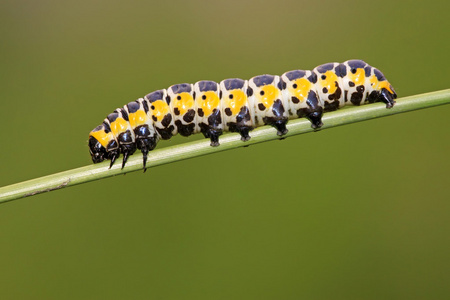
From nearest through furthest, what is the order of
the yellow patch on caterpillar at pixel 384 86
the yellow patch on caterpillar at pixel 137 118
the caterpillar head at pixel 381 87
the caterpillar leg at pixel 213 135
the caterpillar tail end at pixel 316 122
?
the caterpillar leg at pixel 213 135 → the caterpillar tail end at pixel 316 122 → the caterpillar head at pixel 381 87 → the yellow patch on caterpillar at pixel 384 86 → the yellow patch on caterpillar at pixel 137 118

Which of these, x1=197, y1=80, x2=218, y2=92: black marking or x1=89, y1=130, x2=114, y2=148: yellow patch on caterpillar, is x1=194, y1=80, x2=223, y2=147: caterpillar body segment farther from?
x1=89, y1=130, x2=114, y2=148: yellow patch on caterpillar

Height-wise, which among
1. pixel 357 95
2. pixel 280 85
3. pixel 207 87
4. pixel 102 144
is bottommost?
pixel 357 95

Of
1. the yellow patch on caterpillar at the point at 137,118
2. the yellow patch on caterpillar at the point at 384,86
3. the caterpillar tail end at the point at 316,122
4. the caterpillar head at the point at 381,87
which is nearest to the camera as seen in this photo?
the caterpillar tail end at the point at 316,122

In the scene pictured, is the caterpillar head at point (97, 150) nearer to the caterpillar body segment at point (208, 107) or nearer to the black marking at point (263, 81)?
the caterpillar body segment at point (208, 107)

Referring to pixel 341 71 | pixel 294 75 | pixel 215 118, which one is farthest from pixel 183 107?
pixel 341 71

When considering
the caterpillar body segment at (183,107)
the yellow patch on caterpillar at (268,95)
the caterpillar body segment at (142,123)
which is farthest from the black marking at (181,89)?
the yellow patch on caterpillar at (268,95)

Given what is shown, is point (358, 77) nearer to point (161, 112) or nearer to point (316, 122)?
point (316, 122)
